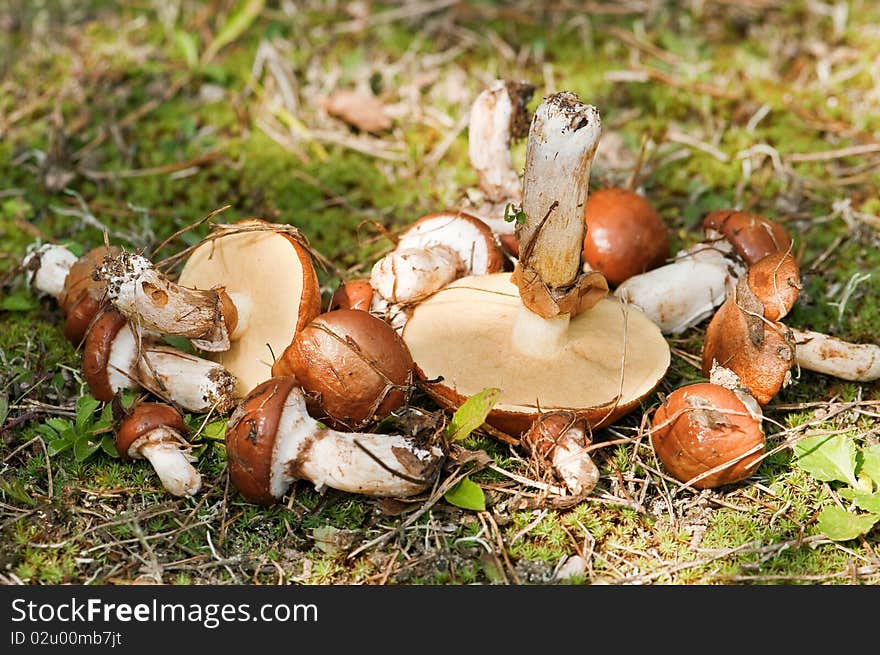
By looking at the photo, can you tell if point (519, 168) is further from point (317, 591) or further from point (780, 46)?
point (317, 591)

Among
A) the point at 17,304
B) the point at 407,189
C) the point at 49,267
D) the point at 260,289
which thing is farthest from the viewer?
the point at 407,189

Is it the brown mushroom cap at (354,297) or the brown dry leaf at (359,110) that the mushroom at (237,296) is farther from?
the brown dry leaf at (359,110)

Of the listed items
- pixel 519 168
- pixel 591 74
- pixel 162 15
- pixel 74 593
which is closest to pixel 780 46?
pixel 591 74

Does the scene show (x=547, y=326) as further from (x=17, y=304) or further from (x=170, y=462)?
(x=17, y=304)

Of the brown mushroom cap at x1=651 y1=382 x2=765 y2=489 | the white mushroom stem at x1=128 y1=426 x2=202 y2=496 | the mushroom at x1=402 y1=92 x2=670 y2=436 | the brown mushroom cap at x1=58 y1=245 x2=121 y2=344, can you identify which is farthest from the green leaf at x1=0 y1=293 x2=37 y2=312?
the brown mushroom cap at x1=651 y1=382 x2=765 y2=489

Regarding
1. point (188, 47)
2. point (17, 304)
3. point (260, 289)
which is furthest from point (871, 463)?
point (188, 47)
